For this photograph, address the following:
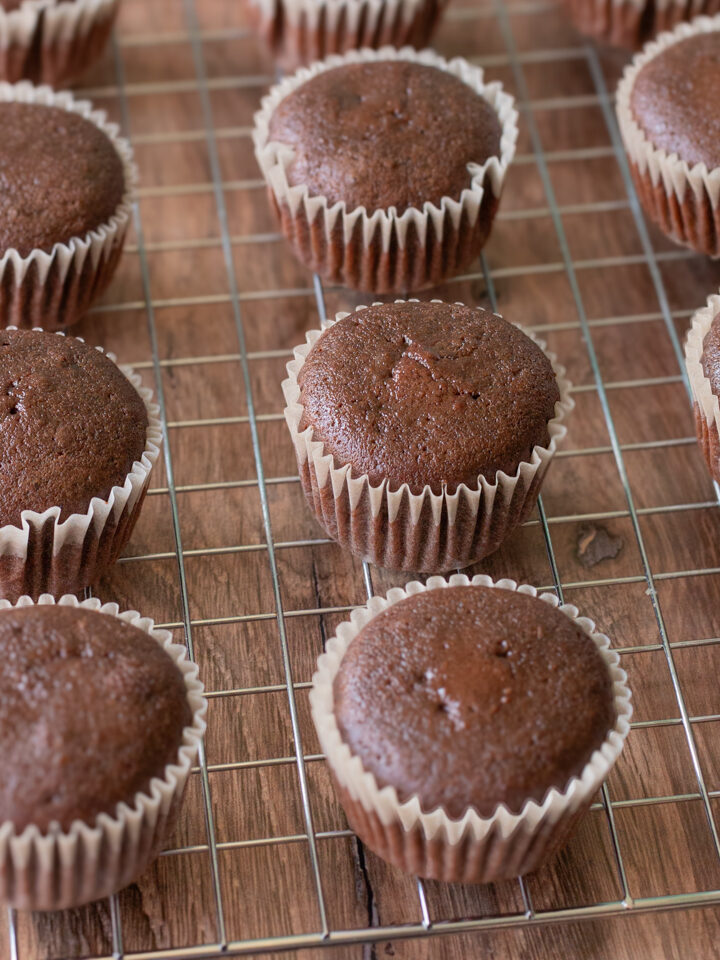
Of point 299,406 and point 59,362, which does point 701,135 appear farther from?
point 59,362

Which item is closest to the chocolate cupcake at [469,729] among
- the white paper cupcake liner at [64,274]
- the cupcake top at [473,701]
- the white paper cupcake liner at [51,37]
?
the cupcake top at [473,701]

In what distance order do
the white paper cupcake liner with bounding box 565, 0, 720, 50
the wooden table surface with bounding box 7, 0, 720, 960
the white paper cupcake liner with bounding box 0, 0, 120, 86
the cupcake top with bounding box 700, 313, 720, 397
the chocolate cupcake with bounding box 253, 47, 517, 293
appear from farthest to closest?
the white paper cupcake liner with bounding box 565, 0, 720, 50 → the white paper cupcake liner with bounding box 0, 0, 120, 86 → the chocolate cupcake with bounding box 253, 47, 517, 293 → the cupcake top with bounding box 700, 313, 720, 397 → the wooden table surface with bounding box 7, 0, 720, 960

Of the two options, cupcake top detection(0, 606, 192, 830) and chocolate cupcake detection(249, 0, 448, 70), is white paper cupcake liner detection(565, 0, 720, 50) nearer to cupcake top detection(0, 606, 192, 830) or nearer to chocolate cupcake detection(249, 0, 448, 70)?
chocolate cupcake detection(249, 0, 448, 70)

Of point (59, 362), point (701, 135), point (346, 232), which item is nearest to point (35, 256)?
point (59, 362)

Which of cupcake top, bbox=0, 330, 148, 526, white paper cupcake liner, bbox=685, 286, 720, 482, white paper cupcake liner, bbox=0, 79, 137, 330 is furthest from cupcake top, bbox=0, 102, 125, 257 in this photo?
white paper cupcake liner, bbox=685, 286, 720, 482

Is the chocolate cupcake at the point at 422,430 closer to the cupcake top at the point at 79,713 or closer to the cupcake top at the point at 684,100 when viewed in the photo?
the cupcake top at the point at 79,713
